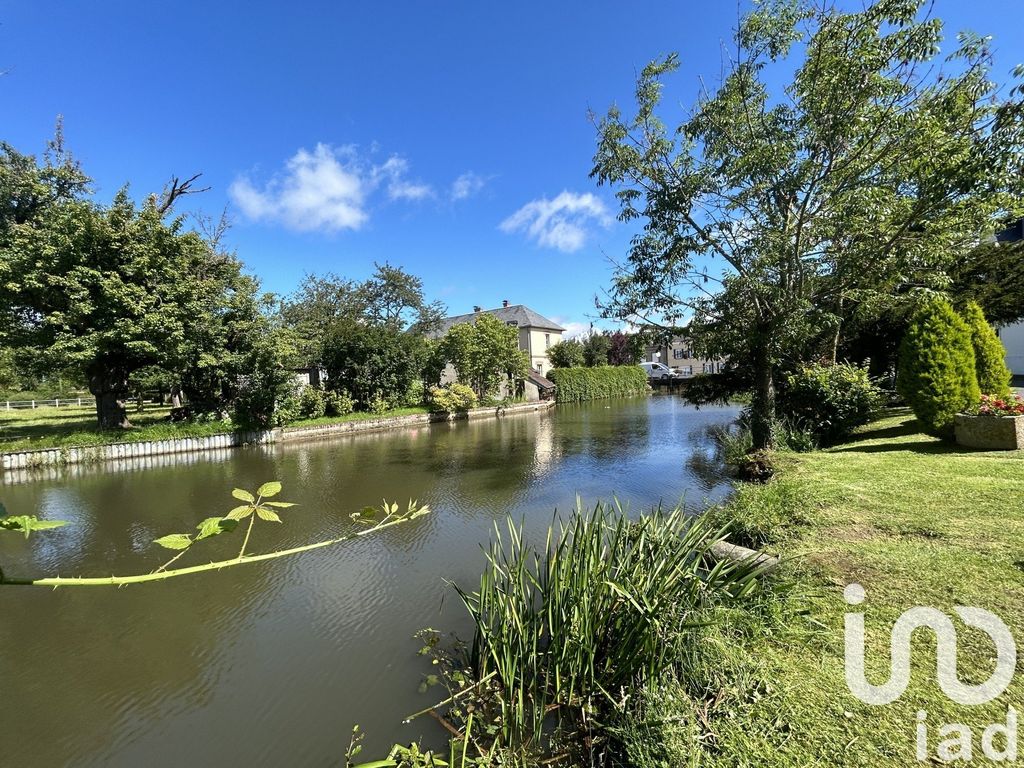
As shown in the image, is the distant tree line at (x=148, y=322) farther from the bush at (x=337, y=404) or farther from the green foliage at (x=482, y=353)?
the green foliage at (x=482, y=353)

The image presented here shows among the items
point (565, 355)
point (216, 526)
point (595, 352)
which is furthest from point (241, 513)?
point (595, 352)

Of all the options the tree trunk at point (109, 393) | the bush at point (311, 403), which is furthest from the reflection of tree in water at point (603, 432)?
the tree trunk at point (109, 393)

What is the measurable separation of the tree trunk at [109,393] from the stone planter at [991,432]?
69.3ft

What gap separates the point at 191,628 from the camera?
4574mm

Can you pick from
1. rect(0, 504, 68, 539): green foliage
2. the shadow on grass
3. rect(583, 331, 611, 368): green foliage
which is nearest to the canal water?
the shadow on grass

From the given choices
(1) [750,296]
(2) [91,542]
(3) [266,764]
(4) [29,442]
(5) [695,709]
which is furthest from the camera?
(4) [29,442]

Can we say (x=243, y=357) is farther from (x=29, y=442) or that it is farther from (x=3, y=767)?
(x=3, y=767)

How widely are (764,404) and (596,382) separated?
25849mm

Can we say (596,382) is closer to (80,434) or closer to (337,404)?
(337,404)

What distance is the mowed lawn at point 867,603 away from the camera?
2.09 m

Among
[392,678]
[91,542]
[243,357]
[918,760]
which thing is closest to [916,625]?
[918,760]

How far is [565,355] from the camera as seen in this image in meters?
40.1

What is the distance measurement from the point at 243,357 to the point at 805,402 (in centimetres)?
1714

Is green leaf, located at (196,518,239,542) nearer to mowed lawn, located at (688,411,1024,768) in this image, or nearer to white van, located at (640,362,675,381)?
mowed lawn, located at (688,411,1024,768)
